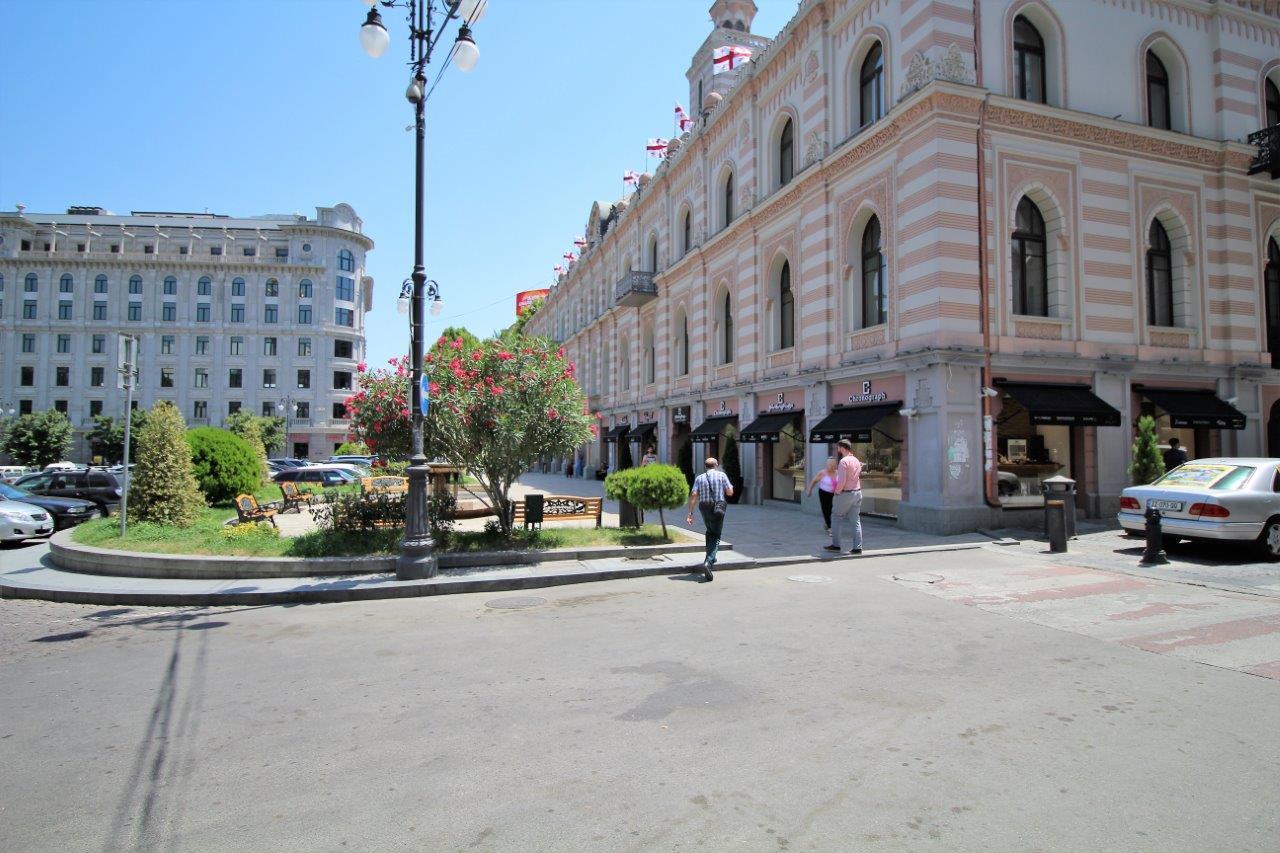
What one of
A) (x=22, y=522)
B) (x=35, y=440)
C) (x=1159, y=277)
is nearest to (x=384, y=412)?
(x=22, y=522)

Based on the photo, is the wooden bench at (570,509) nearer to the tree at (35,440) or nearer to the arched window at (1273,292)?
the arched window at (1273,292)

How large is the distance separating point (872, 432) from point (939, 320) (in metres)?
3.47

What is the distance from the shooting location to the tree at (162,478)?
14070mm

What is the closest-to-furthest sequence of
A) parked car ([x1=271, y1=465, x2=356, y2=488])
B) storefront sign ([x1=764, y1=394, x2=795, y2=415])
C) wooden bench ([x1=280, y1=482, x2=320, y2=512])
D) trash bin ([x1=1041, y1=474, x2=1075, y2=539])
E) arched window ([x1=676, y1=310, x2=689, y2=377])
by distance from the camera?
trash bin ([x1=1041, y1=474, x2=1075, y2=539])
wooden bench ([x1=280, y1=482, x2=320, y2=512])
storefront sign ([x1=764, y1=394, x2=795, y2=415])
parked car ([x1=271, y1=465, x2=356, y2=488])
arched window ([x1=676, y1=310, x2=689, y2=377])

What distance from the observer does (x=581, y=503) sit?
15.5 m

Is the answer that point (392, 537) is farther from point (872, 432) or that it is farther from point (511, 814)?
point (872, 432)

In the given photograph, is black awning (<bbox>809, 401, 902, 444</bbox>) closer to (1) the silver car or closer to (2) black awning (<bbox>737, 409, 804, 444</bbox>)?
(2) black awning (<bbox>737, 409, 804, 444</bbox>)

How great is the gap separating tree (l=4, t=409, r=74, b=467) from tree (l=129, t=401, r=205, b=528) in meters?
45.6

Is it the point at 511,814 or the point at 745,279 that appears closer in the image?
the point at 511,814

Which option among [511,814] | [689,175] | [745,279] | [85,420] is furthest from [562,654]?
[85,420]

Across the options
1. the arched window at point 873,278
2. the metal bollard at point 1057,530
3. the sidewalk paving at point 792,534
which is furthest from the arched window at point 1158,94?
the sidewalk paving at point 792,534

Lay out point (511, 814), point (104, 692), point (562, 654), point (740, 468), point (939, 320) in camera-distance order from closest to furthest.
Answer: point (511, 814)
point (104, 692)
point (562, 654)
point (939, 320)
point (740, 468)

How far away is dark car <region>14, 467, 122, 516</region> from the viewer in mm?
19828

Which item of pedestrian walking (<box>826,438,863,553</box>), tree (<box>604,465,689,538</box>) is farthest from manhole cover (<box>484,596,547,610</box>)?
pedestrian walking (<box>826,438,863,553</box>)
